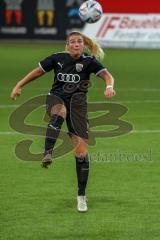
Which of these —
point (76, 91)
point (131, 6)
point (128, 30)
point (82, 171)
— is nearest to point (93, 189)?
point (82, 171)

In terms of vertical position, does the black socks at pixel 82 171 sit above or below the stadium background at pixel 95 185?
above

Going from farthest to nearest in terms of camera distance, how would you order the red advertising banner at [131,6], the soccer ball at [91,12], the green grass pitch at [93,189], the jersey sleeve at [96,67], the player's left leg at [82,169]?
1. the red advertising banner at [131,6]
2. the soccer ball at [91,12]
3. the jersey sleeve at [96,67]
4. the player's left leg at [82,169]
5. the green grass pitch at [93,189]

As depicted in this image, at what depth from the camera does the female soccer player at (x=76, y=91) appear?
9.22m

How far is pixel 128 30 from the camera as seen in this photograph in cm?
3759

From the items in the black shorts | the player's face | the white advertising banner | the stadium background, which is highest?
the player's face

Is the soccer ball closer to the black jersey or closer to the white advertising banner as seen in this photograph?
the black jersey

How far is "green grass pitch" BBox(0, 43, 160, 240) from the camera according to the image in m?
8.30

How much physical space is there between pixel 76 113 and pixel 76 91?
0.89ft

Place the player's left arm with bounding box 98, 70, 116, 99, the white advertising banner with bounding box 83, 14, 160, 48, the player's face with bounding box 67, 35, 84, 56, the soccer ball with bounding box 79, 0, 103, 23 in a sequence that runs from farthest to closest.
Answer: the white advertising banner with bounding box 83, 14, 160, 48 < the soccer ball with bounding box 79, 0, 103, 23 < the player's face with bounding box 67, 35, 84, 56 < the player's left arm with bounding box 98, 70, 116, 99

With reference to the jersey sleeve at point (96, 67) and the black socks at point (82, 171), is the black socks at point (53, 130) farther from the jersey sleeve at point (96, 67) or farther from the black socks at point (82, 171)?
the jersey sleeve at point (96, 67)

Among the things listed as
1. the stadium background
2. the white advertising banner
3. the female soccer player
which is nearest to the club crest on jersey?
the female soccer player

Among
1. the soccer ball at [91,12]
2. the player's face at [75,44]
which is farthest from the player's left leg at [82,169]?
the soccer ball at [91,12]

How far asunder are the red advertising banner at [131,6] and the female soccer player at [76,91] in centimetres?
2929

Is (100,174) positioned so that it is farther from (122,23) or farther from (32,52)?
(122,23)
